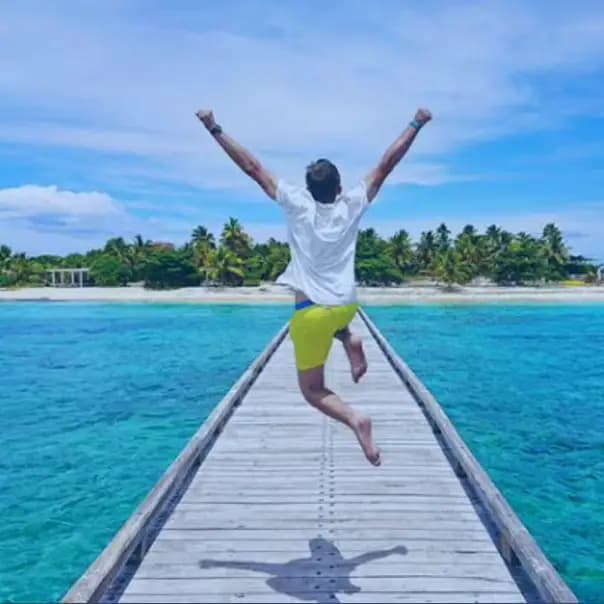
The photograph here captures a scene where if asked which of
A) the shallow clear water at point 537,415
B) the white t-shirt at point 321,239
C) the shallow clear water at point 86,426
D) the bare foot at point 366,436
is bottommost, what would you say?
the shallow clear water at point 86,426

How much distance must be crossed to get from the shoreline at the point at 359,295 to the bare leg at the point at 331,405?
56.6 metres

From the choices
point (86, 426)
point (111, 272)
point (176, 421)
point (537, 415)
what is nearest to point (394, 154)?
point (176, 421)

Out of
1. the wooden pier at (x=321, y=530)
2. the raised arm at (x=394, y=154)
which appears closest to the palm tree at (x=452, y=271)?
the wooden pier at (x=321, y=530)

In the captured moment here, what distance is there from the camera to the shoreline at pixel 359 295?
64250 millimetres

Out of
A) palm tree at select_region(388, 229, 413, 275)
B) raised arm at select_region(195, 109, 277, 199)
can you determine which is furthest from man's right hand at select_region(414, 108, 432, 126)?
palm tree at select_region(388, 229, 413, 275)

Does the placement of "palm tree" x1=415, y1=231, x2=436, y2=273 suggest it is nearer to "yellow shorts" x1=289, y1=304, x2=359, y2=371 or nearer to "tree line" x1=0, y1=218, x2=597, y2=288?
"tree line" x1=0, y1=218, x2=597, y2=288

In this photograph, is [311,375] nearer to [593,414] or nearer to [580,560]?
[580,560]

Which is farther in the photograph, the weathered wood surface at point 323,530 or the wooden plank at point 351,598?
the weathered wood surface at point 323,530

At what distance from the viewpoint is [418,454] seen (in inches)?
297

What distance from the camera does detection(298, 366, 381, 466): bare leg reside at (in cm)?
404

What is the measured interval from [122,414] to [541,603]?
44.8 feet

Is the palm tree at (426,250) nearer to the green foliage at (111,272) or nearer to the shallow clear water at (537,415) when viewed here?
the green foliage at (111,272)

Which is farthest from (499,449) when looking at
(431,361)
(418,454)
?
(431,361)

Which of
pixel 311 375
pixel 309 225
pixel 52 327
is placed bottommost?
pixel 52 327
